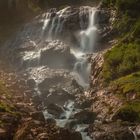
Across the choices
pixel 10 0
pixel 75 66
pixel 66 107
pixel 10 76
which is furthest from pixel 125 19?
pixel 10 0

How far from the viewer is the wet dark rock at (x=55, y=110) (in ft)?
234

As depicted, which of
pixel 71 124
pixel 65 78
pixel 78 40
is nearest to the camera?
pixel 71 124

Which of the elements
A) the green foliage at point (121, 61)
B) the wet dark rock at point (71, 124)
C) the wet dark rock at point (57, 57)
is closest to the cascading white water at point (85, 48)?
the wet dark rock at point (57, 57)

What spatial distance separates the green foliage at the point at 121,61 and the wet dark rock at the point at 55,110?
13.4m

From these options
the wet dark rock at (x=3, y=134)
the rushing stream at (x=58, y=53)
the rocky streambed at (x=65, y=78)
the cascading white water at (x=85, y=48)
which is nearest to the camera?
the wet dark rock at (x=3, y=134)

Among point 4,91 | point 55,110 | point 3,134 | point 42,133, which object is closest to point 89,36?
point 4,91

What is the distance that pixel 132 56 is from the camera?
288 feet

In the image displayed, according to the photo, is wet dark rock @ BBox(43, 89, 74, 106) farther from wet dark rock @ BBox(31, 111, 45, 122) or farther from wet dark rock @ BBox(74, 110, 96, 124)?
wet dark rock @ BBox(31, 111, 45, 122)

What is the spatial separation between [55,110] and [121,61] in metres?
21.5

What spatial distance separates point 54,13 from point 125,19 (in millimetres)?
21413

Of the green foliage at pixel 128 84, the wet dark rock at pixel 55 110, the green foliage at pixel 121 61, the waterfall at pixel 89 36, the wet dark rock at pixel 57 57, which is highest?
the waterfall at pixel 89 36

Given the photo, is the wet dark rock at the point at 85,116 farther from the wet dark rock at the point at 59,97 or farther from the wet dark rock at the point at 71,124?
the wet dark rock at the point at 59,97

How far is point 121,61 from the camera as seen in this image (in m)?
87.9

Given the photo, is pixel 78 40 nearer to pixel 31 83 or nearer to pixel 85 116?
pixel 31 83
